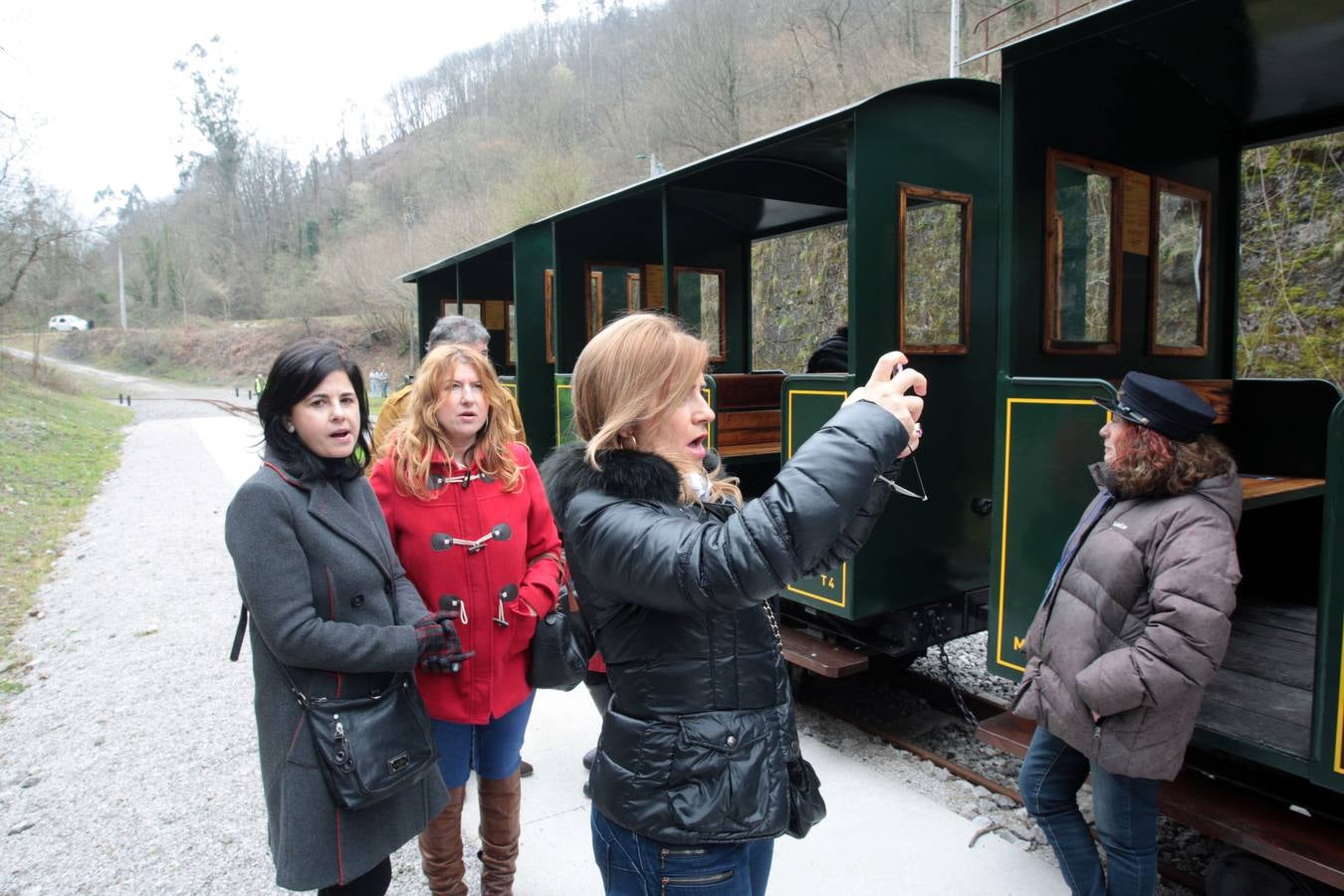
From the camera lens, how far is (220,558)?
787 cm

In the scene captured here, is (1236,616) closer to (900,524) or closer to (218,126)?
(900,524)

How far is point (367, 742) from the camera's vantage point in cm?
182

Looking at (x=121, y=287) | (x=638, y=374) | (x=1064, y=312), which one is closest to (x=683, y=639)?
(x=638, y=374)

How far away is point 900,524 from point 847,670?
0.74 meters

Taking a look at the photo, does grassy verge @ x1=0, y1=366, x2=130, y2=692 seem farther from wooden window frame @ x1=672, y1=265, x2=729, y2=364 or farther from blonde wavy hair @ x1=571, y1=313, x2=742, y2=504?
wooden window frame @ x1=672, y1=265, x2=729, y2=364

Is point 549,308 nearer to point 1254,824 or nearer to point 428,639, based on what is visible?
point 428,639

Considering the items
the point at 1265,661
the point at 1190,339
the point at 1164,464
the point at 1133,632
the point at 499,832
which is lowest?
the point at 499,832

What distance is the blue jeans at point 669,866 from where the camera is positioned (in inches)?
54.5

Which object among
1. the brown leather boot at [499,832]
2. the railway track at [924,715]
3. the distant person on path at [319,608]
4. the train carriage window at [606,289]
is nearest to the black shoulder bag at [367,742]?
the distant person on path at [319,608]

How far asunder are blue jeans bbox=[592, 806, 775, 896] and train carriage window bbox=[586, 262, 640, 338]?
5.98 meters

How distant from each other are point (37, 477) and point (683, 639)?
1393cm

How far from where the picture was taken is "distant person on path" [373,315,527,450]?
2765mm

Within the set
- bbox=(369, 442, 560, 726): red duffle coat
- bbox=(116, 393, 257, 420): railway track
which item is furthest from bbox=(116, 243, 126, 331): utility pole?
bbox=(369, 442, 560, 726): red duffle coat

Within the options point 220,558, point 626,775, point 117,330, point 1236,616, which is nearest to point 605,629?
point 626,775
